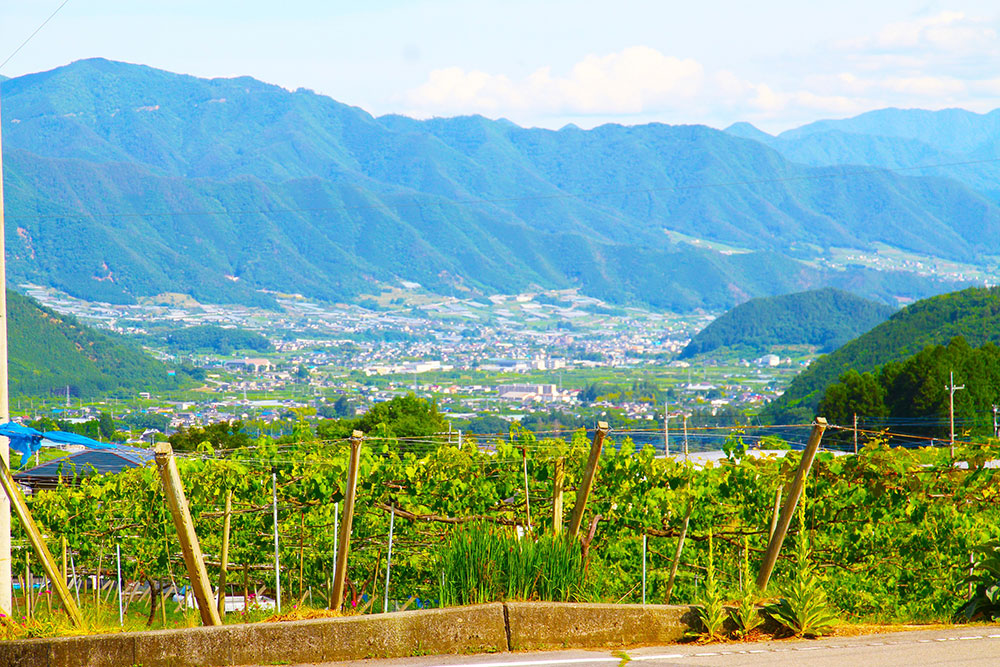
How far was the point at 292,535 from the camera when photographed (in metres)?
9.91

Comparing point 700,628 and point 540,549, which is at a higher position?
point 540,549

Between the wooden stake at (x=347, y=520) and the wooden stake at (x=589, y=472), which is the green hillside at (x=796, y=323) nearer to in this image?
the wooden stake at (x=589, y=472)

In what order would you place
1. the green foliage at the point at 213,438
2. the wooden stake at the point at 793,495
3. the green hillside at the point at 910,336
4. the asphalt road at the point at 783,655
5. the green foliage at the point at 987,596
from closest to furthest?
the asphalt road at the point at 783,655, the wooden stake at the point at 793,495, the green foliage at the point at 987,596, the green foliage at the point at 213,438, the green hillside at the point at 910,336

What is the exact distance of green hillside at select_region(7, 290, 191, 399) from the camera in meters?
108

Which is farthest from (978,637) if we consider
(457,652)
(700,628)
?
(457,652)

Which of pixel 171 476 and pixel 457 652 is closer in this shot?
pixel 171 476

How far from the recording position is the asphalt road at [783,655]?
5.58m

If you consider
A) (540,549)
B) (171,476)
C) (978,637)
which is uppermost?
(171,476)

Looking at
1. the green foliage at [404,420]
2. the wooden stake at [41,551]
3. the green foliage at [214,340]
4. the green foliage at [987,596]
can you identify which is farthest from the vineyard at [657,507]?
the green foliage at [214,340]

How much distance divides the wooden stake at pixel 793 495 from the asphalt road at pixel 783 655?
2.21 ft

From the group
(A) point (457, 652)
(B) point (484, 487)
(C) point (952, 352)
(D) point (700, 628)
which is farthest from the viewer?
(C) point (952, 352)

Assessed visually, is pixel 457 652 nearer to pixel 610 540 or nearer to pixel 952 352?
pixel 610 540

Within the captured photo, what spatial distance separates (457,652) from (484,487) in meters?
2.95

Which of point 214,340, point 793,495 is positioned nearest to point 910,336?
point 793,495
